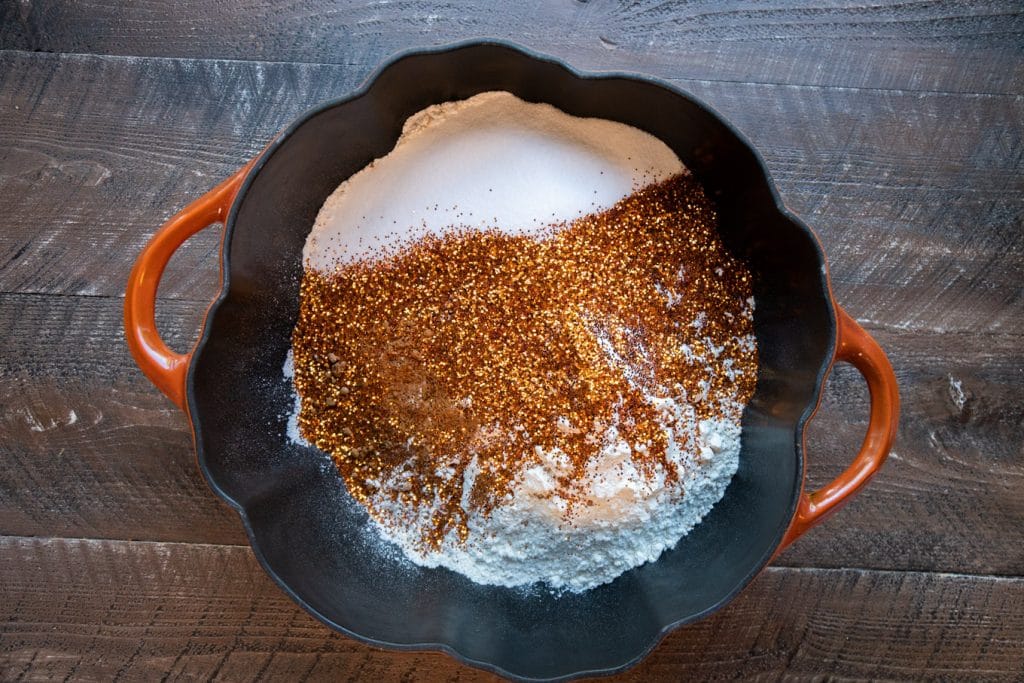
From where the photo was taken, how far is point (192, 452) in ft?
2.97

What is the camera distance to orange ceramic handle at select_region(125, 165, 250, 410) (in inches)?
27.9

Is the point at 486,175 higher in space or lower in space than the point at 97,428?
higher

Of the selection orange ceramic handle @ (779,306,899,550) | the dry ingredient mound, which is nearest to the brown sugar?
the dry ingredient mound

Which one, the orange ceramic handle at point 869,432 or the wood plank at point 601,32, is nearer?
the orange ceramic handle at point 869,432

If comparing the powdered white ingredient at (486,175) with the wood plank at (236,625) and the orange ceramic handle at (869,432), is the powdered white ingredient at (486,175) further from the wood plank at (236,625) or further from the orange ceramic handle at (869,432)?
the wood plank at (236,625)

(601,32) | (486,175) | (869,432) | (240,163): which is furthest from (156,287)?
(869,432)

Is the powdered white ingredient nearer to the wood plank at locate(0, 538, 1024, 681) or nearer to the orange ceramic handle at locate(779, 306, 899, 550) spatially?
the orange ceramic handle at locate(779, 306, 899, 550)

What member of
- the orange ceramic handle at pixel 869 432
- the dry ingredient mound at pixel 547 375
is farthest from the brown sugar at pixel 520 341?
the orange ceramic handle at pixel 869 432

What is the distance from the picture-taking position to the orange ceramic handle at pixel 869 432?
0.74 meters

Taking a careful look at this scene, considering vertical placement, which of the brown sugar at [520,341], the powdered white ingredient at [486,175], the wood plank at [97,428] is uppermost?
the powdered white ingredient at [486,175]

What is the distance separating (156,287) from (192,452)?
28cm

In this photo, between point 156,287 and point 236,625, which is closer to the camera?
point 156,287

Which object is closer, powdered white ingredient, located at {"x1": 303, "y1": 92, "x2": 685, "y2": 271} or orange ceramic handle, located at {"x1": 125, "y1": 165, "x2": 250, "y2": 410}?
orange ceramic handle, located at {"x1": 125, "y1": 165, "x2": 250, "y2": 410}

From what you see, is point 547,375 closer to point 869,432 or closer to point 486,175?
point 486,175
